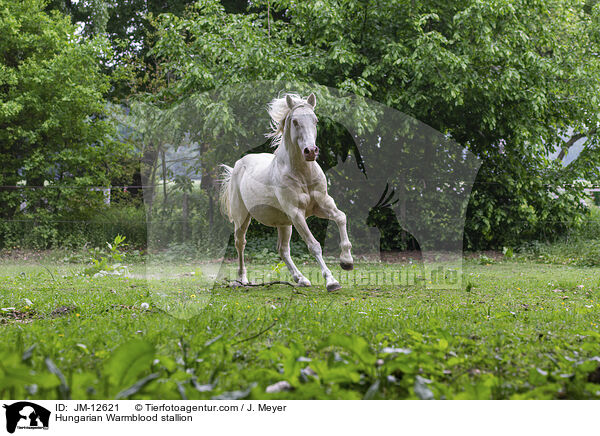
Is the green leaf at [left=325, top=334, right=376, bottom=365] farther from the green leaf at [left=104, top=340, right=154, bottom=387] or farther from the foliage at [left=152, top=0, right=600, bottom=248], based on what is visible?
the foliage at [left=152, top=0, right=600, bottom=248]

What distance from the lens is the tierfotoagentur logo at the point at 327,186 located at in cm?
776

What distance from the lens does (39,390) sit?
1.71 meters

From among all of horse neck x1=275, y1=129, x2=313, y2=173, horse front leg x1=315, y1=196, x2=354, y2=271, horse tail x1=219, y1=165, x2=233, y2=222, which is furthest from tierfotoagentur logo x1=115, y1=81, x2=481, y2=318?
horse front leg x1=315, y1=196, x2=354, y2=271

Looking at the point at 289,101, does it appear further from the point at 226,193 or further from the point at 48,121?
the point at 48,121

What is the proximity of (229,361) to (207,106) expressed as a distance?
23.7ft

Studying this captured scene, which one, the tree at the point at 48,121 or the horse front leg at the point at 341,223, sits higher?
the tree at the point at 48,121

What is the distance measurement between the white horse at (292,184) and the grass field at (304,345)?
0.61 m

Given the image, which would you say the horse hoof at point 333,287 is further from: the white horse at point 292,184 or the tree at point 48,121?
the tree at point 48,121

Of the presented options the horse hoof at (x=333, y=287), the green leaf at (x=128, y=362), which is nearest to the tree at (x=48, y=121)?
the horse hoof at (x=333, y=287)

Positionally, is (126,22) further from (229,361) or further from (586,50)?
(229,361)

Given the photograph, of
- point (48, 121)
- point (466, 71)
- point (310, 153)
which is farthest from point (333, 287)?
point (48, 121)

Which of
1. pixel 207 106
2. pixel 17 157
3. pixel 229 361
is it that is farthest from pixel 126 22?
pixel 229 361
